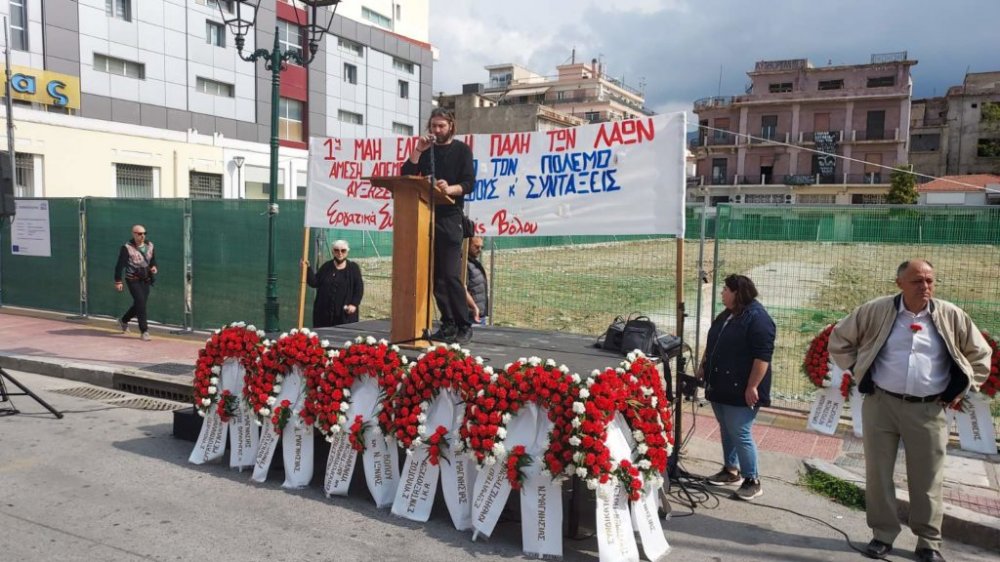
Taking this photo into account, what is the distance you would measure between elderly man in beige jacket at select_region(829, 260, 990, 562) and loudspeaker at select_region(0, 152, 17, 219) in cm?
859

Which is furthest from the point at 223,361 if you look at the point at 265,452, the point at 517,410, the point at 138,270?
the point at 138,270

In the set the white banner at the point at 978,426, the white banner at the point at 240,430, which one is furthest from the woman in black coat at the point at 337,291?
the white banner at the point at 978,426

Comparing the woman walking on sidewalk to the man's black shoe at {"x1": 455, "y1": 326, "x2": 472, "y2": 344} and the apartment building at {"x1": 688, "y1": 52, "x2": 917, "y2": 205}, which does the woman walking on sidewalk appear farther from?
the apartment building at {"x1": 688, "y1": 52, "x2": 917, "y2": 205}

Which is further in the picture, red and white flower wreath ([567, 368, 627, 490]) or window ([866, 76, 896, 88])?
window ([866, 76, 896, 88])

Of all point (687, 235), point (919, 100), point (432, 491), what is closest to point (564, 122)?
point (919, 100)

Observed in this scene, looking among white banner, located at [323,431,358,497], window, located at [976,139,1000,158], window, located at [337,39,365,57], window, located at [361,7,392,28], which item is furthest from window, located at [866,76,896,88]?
white banner, located at [323,431,358,497]

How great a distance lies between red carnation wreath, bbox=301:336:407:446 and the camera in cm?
517

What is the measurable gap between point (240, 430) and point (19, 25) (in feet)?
93.5

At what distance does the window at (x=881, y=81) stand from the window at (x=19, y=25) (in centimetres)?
6968

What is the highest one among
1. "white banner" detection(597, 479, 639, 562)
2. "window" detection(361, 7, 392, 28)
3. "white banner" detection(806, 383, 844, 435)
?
"window" detection(361, 7, 392, 28)

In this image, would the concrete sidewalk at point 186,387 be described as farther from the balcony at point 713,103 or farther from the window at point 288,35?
the balcony at point 713,103

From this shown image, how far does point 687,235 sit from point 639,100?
332 ft

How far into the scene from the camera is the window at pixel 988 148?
66625mm

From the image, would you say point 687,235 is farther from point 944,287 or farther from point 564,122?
point 564,122
